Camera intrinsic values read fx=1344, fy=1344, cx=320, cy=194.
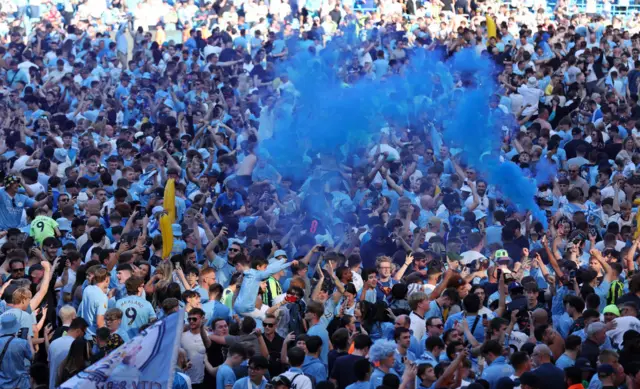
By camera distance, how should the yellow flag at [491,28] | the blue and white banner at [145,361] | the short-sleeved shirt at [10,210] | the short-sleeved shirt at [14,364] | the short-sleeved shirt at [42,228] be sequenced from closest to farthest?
the blue and white banner at [145,361]
the short-sleeved shirt at [14,364]
the short-sleeved shirt at [42,228]
the short-sleeved shirt at [10,210]
the yellow flag at [491,28]

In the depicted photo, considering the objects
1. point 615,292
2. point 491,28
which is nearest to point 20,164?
point 615,292

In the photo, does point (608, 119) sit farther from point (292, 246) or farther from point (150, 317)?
point (150, 317)

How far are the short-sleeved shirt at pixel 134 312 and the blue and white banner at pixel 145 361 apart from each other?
243cm

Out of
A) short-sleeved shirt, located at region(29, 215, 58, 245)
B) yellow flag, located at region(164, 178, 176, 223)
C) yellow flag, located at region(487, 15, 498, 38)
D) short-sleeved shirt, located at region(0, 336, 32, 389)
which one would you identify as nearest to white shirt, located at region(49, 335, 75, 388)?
short-sleeved shirt, located at region(0, 336, 32, 389)

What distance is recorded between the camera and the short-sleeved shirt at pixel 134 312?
10602 millimetres

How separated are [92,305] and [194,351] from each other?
106 cm

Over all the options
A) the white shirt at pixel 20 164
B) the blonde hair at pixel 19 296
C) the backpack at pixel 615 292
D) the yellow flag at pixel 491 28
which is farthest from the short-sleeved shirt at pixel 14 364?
the yellow flag at pixel 491 28

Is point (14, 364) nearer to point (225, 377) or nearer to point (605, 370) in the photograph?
point (225, 377)

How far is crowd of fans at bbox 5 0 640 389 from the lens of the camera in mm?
10164

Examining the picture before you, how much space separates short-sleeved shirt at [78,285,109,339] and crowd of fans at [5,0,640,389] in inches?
0.9

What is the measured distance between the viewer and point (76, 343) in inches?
381

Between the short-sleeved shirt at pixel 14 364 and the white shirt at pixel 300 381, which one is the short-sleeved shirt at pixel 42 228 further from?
the white shirt at pixel 300 381

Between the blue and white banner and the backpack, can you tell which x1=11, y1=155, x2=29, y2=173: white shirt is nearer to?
the backpack

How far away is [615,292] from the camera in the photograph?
11.9 metres
